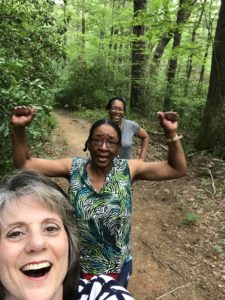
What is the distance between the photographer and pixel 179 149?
3002 mm

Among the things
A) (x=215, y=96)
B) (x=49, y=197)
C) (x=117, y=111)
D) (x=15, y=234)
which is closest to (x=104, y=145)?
(x=49, y=197)

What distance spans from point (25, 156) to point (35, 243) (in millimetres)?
1342

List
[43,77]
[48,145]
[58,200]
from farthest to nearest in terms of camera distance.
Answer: [48,145]
[43,77]
[58,200]

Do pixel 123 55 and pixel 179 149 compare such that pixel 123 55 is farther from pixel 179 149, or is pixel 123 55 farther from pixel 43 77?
pixel 179 149

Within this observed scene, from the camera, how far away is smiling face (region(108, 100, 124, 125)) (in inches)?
225

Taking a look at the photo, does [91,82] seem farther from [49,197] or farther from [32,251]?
[32,251]

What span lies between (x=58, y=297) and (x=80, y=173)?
120 centimetres

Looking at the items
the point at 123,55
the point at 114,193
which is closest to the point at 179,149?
the point at 114,193

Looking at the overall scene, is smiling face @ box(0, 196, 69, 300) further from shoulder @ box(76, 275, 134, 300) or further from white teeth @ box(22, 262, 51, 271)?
shoulder @ box(76, 275, 134, 300)

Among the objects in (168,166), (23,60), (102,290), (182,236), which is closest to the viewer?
(102,290)

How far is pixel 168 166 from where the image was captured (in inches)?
121

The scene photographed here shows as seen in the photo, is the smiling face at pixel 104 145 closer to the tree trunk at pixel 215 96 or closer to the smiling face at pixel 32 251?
the smiling face at pixel 32 251

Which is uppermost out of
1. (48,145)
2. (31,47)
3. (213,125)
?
(31,47)

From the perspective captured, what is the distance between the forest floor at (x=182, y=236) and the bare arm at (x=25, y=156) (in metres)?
2.92
